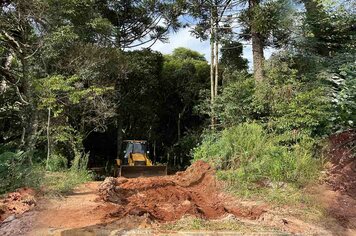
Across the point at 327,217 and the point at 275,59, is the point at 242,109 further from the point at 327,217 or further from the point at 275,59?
the point at 327,217

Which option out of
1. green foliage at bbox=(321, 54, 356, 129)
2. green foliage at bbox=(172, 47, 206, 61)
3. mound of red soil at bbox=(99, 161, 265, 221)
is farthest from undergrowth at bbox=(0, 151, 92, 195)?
green foliage at bbox=(172, 47, 206, 61)

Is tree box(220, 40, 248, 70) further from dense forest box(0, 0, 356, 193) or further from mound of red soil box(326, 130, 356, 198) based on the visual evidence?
mound of red soil box(326, 130, 356, 198)

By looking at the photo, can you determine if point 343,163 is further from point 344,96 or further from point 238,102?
point 238,102

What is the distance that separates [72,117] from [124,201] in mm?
10169

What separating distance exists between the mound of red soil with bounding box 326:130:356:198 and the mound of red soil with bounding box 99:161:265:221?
2185 mm

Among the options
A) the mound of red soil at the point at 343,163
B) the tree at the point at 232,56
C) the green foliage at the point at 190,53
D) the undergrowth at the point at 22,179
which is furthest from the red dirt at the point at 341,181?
the green foliage at the point at 190,53

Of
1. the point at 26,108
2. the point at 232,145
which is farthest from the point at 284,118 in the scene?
the point at 26,108

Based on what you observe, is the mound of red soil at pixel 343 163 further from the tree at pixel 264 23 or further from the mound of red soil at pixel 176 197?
the tree at pixel 264 23

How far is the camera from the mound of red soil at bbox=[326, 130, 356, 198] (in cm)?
850

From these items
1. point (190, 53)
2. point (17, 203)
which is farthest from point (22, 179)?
point (190, 53)

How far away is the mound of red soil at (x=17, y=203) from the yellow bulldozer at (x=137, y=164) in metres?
7.24

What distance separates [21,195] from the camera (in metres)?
7.33

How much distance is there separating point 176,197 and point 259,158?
228 centimetres

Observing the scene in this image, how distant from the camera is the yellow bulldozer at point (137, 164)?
14891mm
